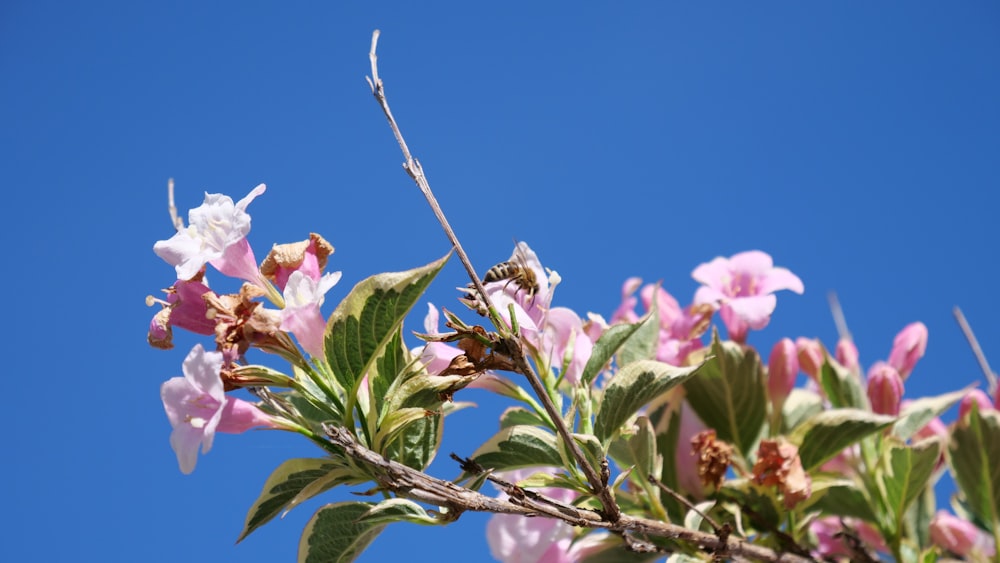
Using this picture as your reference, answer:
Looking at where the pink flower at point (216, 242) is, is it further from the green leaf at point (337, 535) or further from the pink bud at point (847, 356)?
the pink bud at point (847, 356)

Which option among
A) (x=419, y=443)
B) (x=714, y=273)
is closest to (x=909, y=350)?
A: (x=714, y=273)

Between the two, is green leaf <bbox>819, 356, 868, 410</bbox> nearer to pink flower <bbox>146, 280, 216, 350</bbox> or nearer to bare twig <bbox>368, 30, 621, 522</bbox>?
bare twig <bbox>368, 30, 621, 522</bbox>

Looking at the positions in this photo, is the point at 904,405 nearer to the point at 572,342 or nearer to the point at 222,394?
the point at 572,342

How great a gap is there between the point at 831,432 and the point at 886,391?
0.97ft

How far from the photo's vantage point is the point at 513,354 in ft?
2.65

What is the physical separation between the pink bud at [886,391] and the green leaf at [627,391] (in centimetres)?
67

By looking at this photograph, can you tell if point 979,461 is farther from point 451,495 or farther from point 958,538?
point 451,495

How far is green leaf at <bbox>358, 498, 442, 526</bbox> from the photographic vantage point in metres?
0.84

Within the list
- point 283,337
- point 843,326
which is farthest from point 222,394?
point 843,326

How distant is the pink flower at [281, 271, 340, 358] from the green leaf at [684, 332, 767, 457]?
0.73 m

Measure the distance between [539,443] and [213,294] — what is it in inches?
16.2

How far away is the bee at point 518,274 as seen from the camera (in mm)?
1113

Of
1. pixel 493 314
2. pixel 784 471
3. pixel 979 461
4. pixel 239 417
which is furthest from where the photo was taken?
pixel 979 461

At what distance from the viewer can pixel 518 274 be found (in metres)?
1.12
